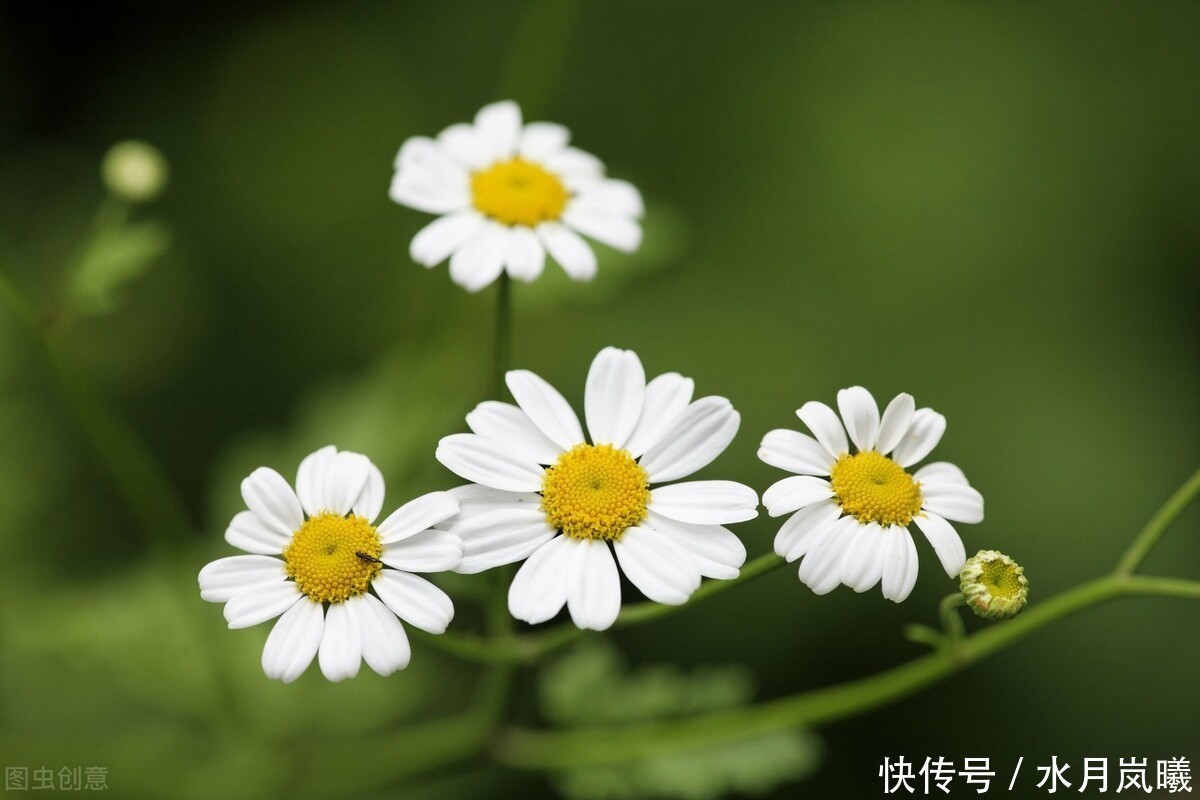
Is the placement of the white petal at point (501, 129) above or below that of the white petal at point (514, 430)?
above

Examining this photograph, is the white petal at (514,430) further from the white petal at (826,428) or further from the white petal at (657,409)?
the white petal at (826,428)

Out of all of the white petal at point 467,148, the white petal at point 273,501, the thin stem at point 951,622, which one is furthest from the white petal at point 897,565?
the white petal at point 467,148

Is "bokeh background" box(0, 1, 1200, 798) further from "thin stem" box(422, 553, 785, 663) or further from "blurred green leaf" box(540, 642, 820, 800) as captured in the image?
"thin stem" box(422, 553, 785, 663)

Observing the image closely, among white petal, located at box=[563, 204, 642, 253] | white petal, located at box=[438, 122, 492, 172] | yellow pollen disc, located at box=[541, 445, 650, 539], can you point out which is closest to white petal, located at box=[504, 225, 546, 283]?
white petal, located at box=[563, 204, 642, 253]

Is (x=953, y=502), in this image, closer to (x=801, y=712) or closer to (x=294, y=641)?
(x=801, y=712)

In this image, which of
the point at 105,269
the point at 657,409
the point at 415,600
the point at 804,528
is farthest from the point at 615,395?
the point at 105,269

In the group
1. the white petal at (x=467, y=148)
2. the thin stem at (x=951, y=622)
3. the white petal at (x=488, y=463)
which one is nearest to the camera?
the white petal at (x=488, y=463)
